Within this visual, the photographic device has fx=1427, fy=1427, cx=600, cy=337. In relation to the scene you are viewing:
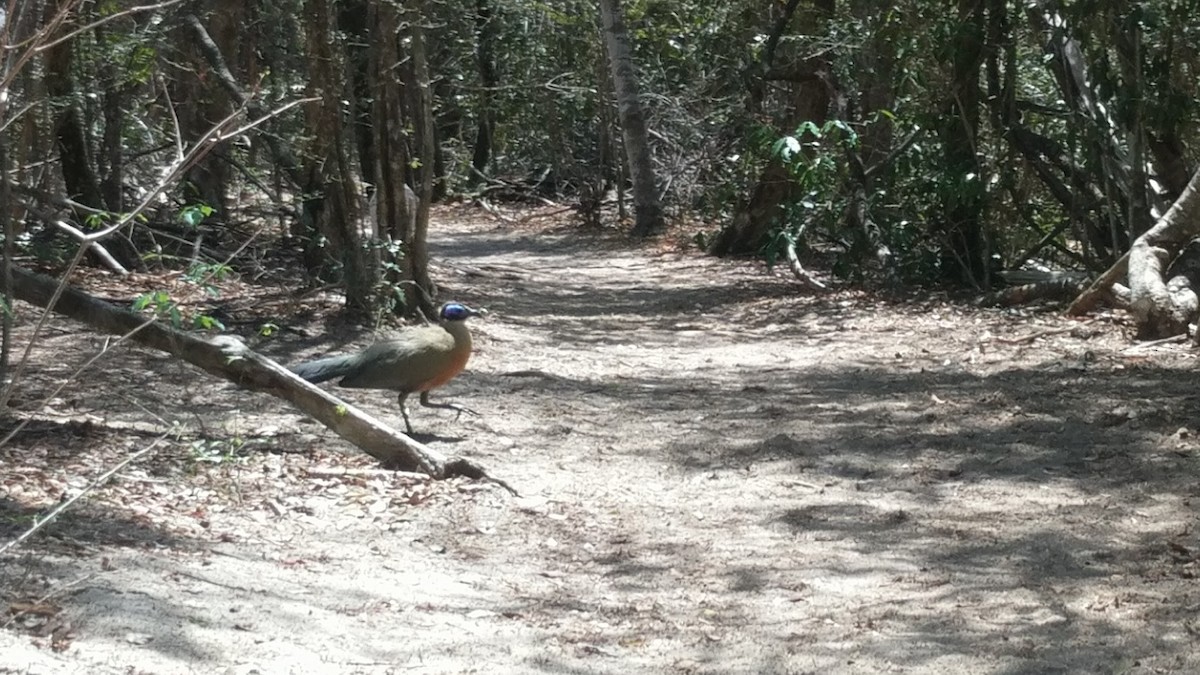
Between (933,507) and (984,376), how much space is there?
3.31 m

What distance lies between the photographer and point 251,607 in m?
5.37

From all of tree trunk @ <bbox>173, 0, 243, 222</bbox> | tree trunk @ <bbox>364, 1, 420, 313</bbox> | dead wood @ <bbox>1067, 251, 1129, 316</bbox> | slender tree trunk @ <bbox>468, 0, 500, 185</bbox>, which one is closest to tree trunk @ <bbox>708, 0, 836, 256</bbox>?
dead wood @ <bbox>1067, 251, 1129, 316</bbox>

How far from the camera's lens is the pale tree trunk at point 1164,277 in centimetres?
1083

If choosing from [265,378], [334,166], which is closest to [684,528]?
[265,378]

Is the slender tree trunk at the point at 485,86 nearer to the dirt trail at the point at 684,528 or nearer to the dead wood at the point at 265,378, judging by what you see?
the dirt trail at the point at 684,528

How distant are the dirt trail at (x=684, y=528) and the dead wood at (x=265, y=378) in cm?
16

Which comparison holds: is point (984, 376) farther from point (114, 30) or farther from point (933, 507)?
point (114, 30)

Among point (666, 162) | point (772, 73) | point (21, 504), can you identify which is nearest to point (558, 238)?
point (666, 162)

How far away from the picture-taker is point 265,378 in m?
7.63

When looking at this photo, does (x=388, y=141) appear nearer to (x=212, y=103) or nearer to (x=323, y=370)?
(x=212, y=103)

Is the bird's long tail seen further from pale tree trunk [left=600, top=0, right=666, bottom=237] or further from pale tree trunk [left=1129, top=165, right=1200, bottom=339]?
pale tree trunk [left=600, top=0, right=666, bottom=237]

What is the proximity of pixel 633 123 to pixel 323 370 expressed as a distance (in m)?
14.6

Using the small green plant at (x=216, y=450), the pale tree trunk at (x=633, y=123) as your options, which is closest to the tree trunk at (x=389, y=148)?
the small green plant at (x=216, y=450)

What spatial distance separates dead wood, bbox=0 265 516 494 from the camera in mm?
7512
